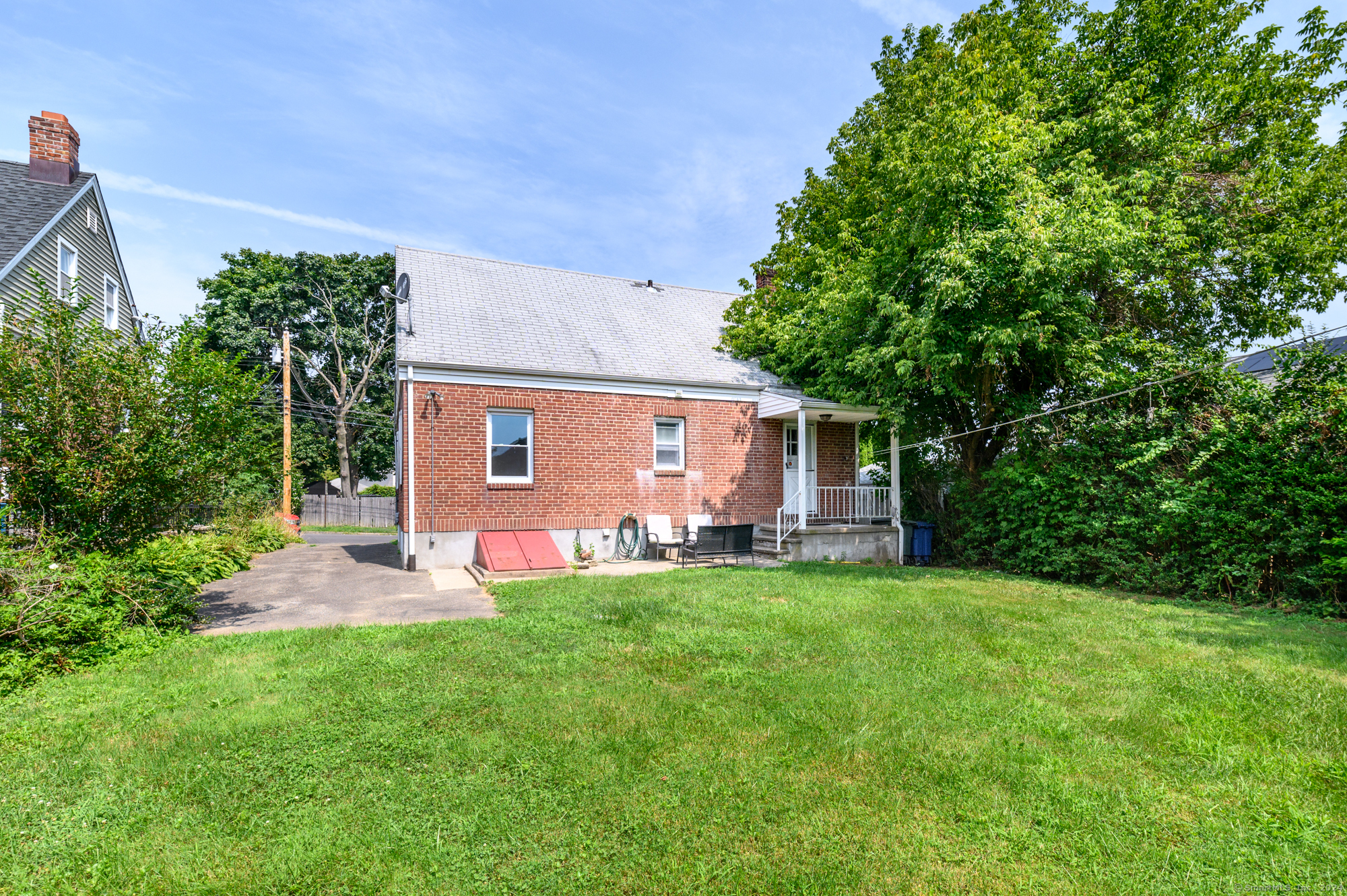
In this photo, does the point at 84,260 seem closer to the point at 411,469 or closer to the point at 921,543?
the point at 411,469

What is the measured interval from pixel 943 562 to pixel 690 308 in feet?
30.7

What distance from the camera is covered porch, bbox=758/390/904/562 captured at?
1411 cm

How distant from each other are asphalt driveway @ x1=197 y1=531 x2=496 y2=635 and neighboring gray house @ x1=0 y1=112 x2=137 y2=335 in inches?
293

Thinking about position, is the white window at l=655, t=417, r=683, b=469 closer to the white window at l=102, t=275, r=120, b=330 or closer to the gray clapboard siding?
the gray clapboard siding

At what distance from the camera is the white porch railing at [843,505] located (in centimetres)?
1533

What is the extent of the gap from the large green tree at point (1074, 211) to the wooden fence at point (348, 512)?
2447cm

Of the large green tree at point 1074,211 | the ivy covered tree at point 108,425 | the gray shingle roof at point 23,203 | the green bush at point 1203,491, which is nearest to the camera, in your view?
the ivy covered tree at point 108,425

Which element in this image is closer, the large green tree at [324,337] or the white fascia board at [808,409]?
the white fascia board at [808,409]

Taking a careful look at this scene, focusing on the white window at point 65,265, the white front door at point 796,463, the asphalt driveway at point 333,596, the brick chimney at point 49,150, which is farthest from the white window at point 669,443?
the brick chimney at point 49,150

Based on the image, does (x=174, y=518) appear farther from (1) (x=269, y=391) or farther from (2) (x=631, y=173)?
(1) (x=269, y=391)

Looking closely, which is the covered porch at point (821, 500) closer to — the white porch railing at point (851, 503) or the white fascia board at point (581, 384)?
the white porch railing at point (851, 503)

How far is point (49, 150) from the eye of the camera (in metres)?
16.1

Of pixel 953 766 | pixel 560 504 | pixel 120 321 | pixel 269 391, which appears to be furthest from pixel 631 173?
pixel 269 391

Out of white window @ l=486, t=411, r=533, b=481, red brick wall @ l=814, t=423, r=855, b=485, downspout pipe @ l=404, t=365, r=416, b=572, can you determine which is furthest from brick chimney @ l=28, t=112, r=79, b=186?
red brick wall @ l=814, t=423, r=855, b=485
